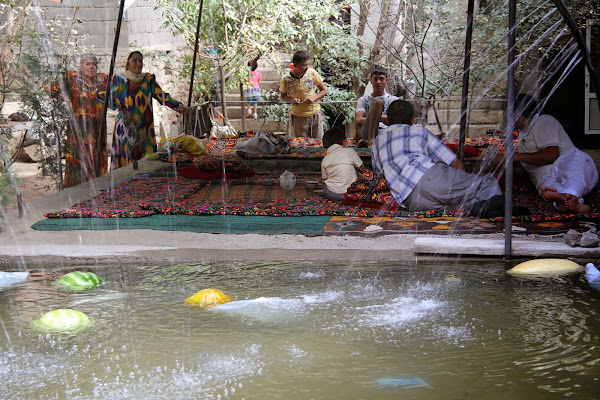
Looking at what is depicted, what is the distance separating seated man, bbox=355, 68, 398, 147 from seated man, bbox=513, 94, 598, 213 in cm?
275

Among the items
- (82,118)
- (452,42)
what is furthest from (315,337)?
(452,42)

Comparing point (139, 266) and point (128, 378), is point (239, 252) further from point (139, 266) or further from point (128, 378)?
point (128, 378)

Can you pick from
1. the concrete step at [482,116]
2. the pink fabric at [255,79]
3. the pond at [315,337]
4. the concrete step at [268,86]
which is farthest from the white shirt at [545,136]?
the concrete step at [268,86]

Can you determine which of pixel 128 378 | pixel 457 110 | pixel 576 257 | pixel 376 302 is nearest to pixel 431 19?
pixel 457 110

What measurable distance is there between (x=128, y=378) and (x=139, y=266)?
1.89m

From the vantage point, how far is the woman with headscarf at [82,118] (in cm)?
786

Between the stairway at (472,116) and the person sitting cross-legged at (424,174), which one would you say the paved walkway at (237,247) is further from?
the stairway at (472,116)

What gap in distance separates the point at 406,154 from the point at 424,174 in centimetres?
29

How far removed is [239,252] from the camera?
15.8 ft

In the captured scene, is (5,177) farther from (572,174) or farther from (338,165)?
(572,174)

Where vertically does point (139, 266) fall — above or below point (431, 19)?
below

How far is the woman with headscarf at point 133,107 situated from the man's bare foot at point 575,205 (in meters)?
4.90

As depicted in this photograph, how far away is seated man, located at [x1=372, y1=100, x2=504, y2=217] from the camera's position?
227 inches

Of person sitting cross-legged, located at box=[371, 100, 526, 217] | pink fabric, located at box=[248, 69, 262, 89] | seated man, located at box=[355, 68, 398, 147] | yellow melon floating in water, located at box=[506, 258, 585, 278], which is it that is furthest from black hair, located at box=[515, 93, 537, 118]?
pink fabric, located at box=[248, 69, 262, 89]
